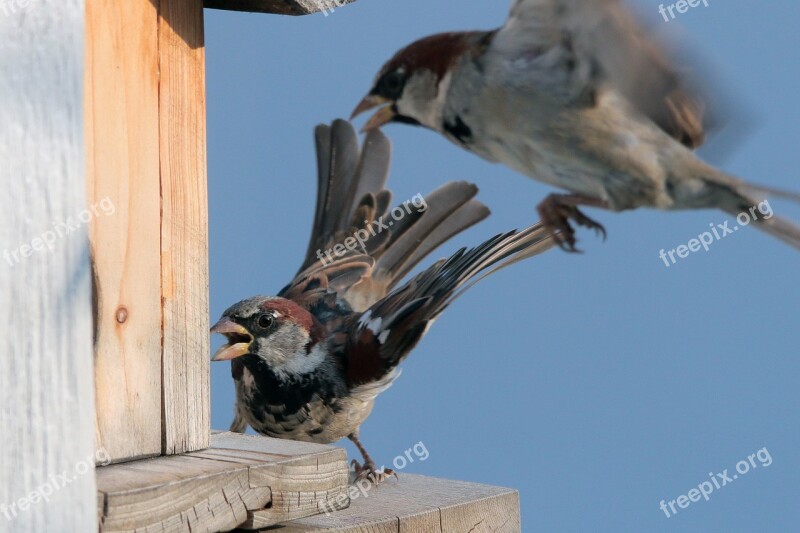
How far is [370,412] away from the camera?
2250 millimetres

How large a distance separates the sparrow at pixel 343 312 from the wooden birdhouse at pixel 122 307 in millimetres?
370

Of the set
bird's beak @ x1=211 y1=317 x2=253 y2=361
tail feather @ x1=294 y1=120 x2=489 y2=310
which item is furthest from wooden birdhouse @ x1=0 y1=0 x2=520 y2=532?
tail feather @ x1=294 y1=120 x2=489 y2=310

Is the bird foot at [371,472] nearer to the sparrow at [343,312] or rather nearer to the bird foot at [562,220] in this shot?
the sparrow at [343,312]

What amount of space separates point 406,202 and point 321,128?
0.78ft

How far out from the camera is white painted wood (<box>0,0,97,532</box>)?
114 centimetres

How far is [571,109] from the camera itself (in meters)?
0.95

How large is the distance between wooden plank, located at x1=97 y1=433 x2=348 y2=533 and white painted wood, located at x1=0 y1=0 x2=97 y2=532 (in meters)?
0.06

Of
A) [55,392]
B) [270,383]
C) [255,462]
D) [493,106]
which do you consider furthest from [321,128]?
[493,106]

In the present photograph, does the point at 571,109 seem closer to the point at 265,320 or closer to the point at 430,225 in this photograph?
the point at 430,225

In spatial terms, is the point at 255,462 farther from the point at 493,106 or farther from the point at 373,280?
the point at 373,280

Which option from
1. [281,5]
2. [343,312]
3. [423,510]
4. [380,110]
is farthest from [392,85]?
[343,312]

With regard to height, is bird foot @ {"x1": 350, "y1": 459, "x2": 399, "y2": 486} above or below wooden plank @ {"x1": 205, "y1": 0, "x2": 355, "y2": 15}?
below

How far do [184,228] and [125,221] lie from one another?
0.10 metres

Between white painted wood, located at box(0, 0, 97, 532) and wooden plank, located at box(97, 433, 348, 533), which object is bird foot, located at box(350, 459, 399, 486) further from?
white painted wood, located at box(0, 0, 97, 532)
